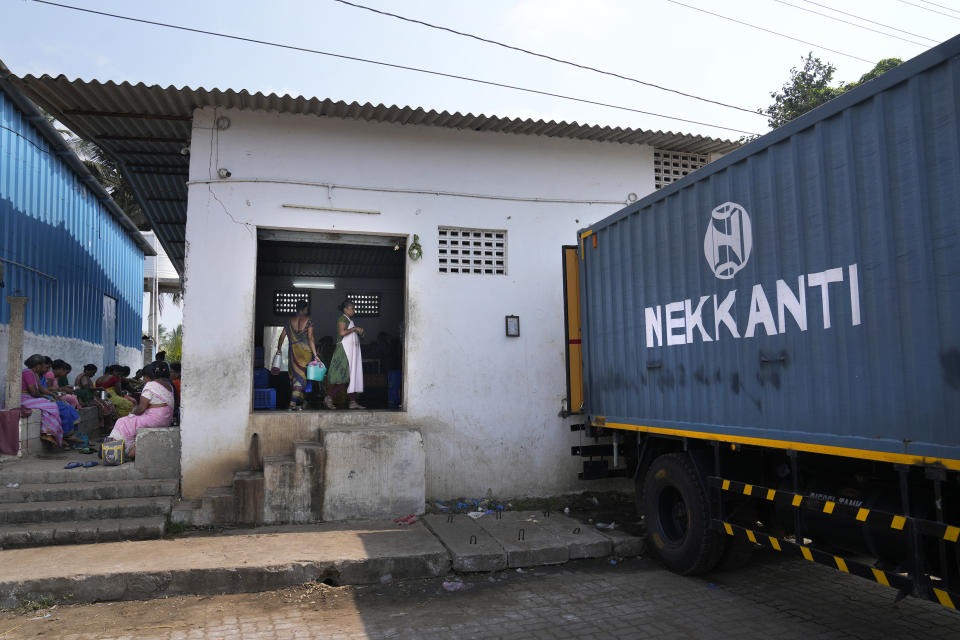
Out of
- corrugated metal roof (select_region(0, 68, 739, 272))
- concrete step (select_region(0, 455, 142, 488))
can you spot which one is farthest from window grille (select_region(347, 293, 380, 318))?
concrete step (select_region(0, 455, 142, 488))

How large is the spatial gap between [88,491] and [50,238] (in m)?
7.56

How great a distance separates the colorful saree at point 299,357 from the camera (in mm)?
7845

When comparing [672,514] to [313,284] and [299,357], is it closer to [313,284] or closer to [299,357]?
[299,357]

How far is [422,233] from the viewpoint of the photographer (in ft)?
25.1

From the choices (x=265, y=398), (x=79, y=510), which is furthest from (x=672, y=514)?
(x=79, y=510)

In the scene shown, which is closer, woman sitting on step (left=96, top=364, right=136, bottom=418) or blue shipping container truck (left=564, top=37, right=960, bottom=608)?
blue shipping container truck (left=564, top=37, right=960, bottom=608)

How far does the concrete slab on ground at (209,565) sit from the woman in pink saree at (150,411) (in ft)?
6.34

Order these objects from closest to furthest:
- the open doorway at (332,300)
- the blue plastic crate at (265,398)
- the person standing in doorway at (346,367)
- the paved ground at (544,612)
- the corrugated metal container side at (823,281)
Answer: the corrugated metal container side at (823,281) → the paved ground at (544,612) → the person standing in doorway at (346,367) → the blue plastic crate at (265,398) → the open doorway at (332,300)

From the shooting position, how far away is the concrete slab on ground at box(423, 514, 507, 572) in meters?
5.27

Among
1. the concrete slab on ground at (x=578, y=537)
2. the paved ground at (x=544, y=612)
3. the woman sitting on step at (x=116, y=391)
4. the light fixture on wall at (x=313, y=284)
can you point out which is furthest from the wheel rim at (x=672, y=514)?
the light fixture on wall at (x=313, y=284)

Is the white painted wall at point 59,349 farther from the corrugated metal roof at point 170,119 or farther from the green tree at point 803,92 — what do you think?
the green tree at point 803,92

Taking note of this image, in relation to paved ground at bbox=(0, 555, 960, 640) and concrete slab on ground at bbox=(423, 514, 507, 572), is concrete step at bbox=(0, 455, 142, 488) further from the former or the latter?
concrete slab on ground at bbox=(423, 514, 507, 572)

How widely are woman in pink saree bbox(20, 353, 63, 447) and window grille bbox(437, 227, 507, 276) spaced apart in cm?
534

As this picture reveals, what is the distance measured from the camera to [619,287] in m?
6.08
